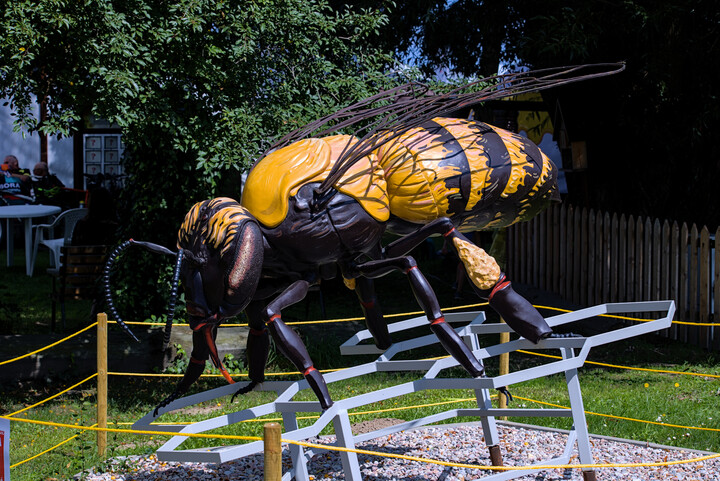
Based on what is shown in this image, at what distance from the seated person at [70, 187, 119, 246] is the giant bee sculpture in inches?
222

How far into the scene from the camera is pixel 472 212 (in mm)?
4316

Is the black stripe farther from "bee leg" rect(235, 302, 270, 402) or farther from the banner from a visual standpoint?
the banner

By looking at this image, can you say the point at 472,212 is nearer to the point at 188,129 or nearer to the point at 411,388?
the point at 411,388

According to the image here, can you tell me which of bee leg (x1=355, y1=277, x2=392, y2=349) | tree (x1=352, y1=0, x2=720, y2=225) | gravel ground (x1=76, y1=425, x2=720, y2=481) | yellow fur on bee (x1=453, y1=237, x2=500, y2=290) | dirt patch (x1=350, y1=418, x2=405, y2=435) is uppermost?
tree (x1=352, y1=0, x2=720, y2=225)

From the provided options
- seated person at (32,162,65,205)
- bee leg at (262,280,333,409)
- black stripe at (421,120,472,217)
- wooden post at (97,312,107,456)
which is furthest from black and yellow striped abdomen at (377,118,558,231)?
seated person at (32,162,65,205)

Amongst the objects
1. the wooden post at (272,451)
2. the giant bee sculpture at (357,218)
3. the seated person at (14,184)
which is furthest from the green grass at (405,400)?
the seated person at (14,184)

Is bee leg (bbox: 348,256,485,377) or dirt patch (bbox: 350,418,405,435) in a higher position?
bee leg (bbox: 348,256,485,377)

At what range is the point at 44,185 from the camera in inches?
590

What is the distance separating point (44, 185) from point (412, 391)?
12703 millimetres

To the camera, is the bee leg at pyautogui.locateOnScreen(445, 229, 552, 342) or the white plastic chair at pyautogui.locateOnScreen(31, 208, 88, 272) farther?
the white plastic chair at pyautogui.locateOnScreen(31, 208, 88, 272)

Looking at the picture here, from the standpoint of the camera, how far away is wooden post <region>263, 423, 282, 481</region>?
2.94 metres

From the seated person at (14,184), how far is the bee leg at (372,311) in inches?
443

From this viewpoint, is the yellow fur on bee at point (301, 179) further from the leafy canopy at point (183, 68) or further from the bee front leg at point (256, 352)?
the leafy canopy at point (183, 68)

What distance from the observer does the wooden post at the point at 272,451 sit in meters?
2.94
